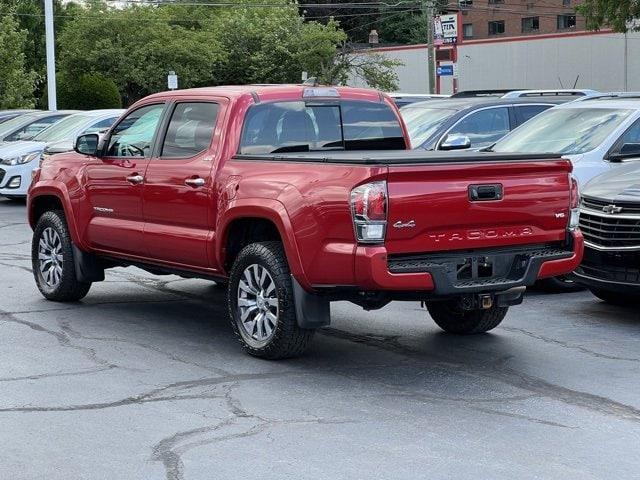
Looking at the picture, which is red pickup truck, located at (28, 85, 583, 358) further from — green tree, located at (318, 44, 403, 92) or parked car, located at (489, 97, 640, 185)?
green tree, located at (318, 44, 403, 92)

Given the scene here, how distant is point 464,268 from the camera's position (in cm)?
745

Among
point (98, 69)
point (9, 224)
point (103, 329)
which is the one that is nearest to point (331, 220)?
point (103, 329)

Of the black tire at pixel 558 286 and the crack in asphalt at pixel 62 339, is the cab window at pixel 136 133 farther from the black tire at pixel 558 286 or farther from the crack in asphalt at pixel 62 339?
the black tire at pixel 558 286

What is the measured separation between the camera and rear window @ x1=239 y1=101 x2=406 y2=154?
28.5 feet

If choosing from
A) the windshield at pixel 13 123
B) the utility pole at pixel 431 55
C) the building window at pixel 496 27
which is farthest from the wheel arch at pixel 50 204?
the building window at pixel 496 27

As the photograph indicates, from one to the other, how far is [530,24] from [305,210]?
232 feet

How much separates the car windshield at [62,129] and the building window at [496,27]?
193 ft

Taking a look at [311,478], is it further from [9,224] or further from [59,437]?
[9,224]

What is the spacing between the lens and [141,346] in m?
8.62

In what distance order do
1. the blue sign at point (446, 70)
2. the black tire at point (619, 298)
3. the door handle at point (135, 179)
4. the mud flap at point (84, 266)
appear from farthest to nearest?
the blue sign at point (446, 70)
the black tire at point (619, 298)
the mud flap at point (84, 266)
the door handle at point (135, 179)

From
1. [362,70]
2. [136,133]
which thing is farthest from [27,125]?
[362,70]

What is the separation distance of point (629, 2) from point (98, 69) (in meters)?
26.0

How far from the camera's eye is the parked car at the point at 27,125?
22673 millimetres

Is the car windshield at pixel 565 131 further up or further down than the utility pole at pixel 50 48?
further down
